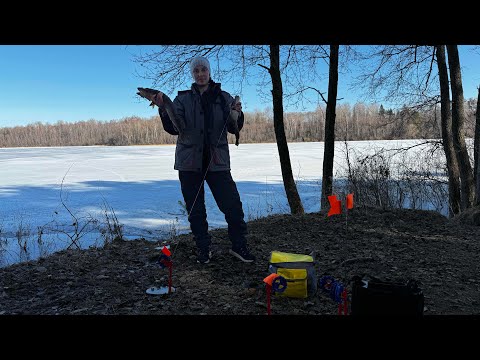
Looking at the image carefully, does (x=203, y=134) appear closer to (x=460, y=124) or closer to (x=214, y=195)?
(x=214, y=195)

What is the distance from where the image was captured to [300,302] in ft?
9.39

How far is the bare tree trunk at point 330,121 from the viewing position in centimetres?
655

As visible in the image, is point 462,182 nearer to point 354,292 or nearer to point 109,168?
point 354,292

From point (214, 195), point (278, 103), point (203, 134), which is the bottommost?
point (214, 195)

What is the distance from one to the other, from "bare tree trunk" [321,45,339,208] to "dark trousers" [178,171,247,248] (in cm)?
338

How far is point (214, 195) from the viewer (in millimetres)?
3605

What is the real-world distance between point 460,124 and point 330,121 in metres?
2.80

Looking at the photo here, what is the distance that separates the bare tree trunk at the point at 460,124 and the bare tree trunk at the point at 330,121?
252cm

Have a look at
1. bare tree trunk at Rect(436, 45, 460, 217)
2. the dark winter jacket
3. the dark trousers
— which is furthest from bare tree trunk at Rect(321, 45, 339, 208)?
the dark winter jacket

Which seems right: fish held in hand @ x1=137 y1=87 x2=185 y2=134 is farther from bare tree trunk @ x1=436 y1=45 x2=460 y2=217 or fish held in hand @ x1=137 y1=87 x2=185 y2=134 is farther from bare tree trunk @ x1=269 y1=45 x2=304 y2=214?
bare tree trunk @ x1=436 y1=45 x2=460 y2=217

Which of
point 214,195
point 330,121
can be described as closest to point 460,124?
point 330,121

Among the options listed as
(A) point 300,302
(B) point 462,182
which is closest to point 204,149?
(A) point 300,302

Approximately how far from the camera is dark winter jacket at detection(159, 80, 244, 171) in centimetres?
340
